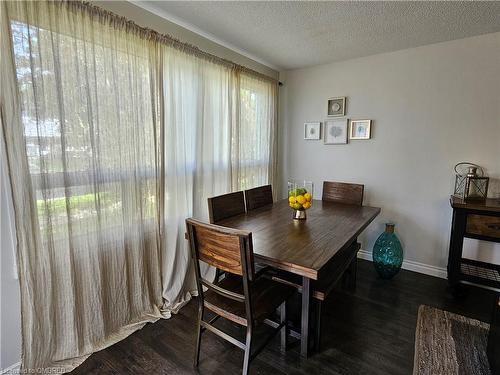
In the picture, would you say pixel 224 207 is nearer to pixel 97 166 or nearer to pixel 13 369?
pixel 97 166

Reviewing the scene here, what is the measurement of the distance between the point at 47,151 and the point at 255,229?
1.38 meters

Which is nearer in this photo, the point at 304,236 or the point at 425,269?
the point at 304,236

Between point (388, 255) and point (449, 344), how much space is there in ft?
3.10

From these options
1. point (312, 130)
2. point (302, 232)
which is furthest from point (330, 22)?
→ point (302, 232)

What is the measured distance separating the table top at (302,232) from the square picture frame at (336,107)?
1.27 metres

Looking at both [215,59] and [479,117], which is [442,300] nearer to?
[479,117]

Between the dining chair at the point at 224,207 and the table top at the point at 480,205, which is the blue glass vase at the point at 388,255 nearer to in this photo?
the table top at the point at 480,205

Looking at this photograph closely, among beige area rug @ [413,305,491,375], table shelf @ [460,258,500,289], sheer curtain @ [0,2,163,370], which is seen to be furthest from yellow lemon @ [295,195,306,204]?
table shelf @ [460,258,500,289]

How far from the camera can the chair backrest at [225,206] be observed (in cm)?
209

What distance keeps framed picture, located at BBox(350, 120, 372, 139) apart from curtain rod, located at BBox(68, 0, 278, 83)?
60.0 inches

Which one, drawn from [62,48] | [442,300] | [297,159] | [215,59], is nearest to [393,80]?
[297,159]

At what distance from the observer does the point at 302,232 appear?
1.86 meters

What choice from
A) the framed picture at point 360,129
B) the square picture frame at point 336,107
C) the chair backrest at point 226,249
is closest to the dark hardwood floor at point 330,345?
the chair backrest at point 226,249

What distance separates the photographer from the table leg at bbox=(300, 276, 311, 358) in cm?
159
